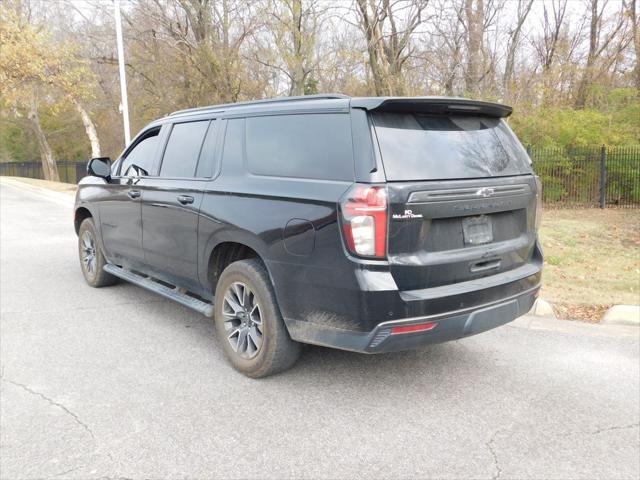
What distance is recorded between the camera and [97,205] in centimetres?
606

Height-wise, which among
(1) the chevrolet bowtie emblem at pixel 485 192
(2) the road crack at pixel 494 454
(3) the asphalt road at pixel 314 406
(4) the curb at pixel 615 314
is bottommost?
(2) the road crack at pixel 494 454

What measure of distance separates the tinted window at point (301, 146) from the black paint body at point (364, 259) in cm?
6

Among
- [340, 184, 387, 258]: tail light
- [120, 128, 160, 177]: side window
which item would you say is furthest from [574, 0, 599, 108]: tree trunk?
[340, 184, 387, 258]: tail light

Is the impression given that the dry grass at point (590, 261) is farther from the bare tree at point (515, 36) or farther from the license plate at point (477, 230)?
the bare tree at point (515, 36)

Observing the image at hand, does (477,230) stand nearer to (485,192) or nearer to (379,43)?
(485,192)

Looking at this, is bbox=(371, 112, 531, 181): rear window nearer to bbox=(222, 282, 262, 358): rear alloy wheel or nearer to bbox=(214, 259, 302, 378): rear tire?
bbox=(214, 259, 302, 378): rear tire

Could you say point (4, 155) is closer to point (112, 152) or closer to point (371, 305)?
point (112, 152)

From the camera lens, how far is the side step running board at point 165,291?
438 centimetres

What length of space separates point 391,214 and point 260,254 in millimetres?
1003

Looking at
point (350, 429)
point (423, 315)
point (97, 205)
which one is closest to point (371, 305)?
point (423, 315)

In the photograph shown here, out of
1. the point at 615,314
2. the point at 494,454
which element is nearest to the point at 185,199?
the point at 494,454

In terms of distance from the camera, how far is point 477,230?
352cm

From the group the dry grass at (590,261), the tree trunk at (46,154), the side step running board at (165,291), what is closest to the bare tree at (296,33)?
the dry grass at (590,261)

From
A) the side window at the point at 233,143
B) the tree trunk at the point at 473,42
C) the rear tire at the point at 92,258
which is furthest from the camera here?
the tree trunk at the point at 473,42
